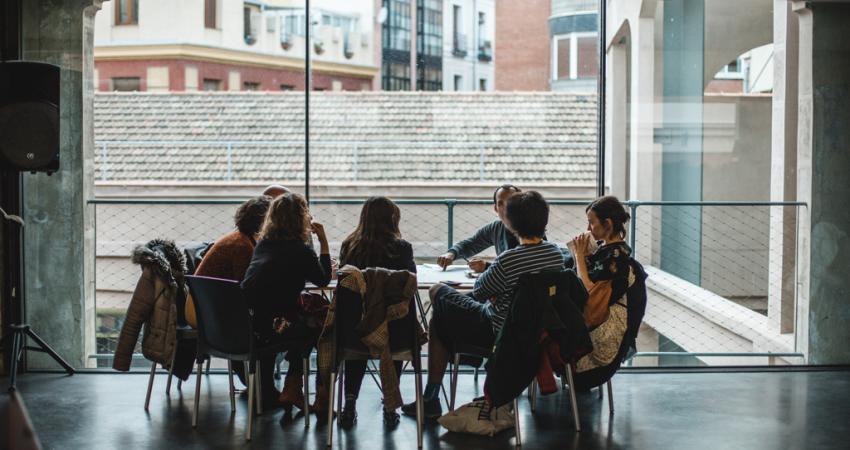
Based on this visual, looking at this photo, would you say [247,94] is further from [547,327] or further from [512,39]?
[547,327]

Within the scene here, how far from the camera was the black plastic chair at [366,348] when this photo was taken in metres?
3.99

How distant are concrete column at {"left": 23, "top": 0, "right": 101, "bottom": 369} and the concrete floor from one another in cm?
36

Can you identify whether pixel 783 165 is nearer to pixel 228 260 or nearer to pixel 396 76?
pixel 396 76

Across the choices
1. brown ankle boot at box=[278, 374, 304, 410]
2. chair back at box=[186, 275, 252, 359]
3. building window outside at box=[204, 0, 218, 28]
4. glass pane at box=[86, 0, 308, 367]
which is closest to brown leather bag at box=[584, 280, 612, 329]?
brown ankle boot at box=[278, 374, 304, 410]

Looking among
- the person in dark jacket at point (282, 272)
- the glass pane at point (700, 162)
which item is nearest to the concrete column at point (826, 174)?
the glass pane at point (700, 162)

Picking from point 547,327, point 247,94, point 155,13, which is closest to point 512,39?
point 155,13

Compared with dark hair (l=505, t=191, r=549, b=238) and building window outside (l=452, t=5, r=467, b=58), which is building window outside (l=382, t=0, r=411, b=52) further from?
dark hair (l=505, t=191, r=549, b=238)

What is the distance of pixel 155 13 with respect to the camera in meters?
7.05

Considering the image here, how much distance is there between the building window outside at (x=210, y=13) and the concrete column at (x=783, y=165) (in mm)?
4073

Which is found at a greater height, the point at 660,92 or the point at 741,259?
the point at 660,92

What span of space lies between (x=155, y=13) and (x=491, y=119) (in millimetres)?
6091

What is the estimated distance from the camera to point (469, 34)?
6953 mm

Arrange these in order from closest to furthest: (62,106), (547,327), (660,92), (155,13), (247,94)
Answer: (547,327), (62,106), (155,13), (660,92), (247,94)

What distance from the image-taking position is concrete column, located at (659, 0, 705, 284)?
7953 mm
